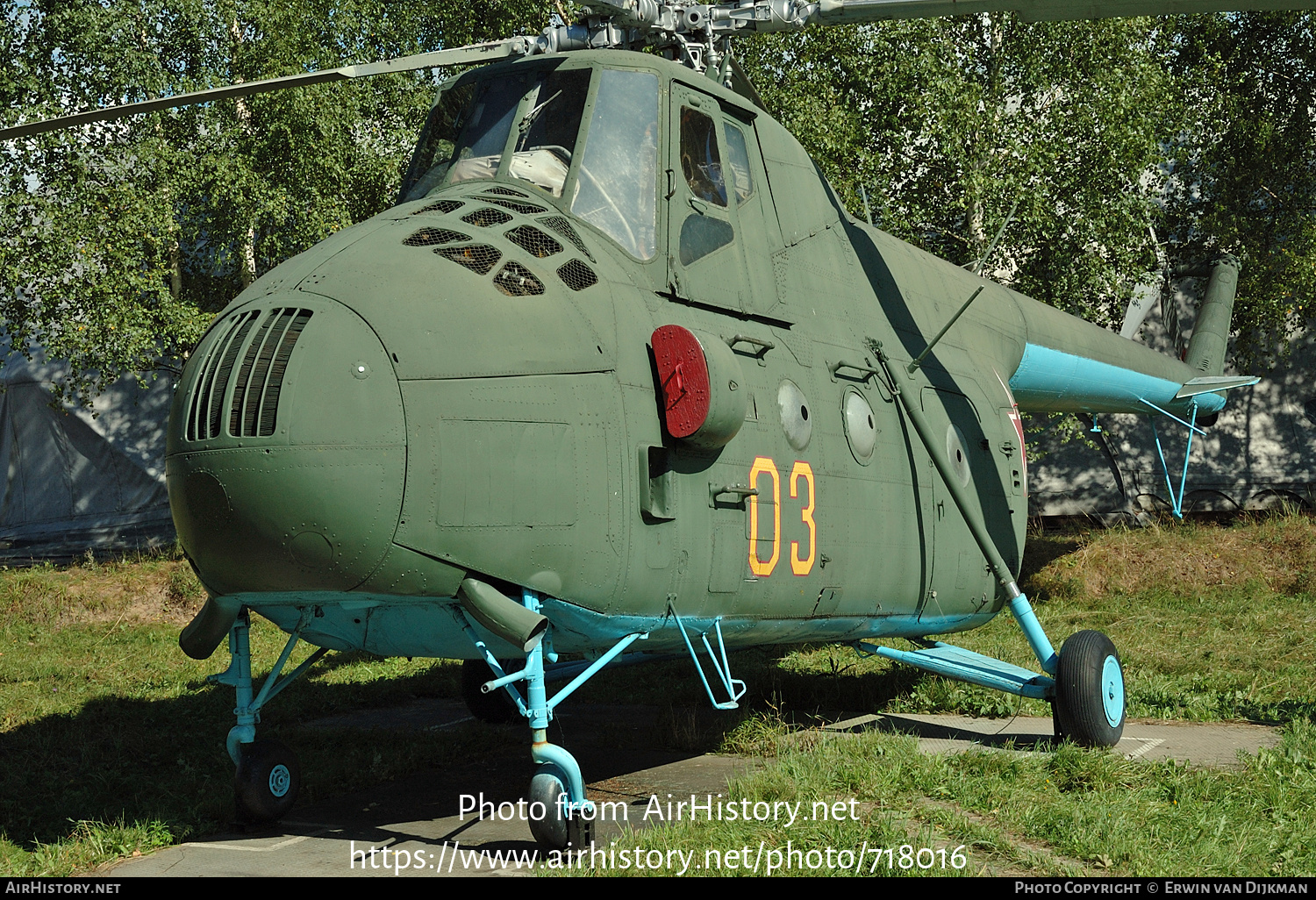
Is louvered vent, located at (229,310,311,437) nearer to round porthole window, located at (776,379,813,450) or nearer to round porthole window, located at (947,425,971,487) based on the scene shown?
round porthole window, located at (776,379,813,450)

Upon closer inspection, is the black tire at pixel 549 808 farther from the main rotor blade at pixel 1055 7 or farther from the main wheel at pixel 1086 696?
the main rotor blade at pixel 1055 7

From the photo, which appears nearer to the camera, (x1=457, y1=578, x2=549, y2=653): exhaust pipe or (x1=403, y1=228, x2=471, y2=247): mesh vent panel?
(x1=457, y1=578, x2=549, y2=653): exhaust pipe

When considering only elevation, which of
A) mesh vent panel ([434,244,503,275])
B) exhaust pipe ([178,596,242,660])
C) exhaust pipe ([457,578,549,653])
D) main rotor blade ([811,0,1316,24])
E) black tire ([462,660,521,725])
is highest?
main rotor blade ([811,0,1316,24])

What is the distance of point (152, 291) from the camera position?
17000mm

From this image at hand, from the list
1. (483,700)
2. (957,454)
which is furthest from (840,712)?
(483,700)

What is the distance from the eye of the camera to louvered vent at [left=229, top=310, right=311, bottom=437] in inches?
176

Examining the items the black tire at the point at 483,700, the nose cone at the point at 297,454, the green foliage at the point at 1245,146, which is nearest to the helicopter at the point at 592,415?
the nose cone at the point at 297,454

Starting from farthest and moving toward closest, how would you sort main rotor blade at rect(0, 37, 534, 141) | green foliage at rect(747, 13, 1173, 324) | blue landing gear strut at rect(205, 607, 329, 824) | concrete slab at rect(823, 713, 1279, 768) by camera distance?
green foliage at rect(747, 13, 1173, 324) → concrete slab at rect(823, 713, 1279, 768) → blue landing gear strut at rect(205, 607, 329, 824) → main rotor blade at rect(0, 37, 534, 141)

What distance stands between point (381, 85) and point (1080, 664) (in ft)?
53.2

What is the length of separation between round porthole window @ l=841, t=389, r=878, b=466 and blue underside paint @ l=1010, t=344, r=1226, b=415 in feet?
11.6

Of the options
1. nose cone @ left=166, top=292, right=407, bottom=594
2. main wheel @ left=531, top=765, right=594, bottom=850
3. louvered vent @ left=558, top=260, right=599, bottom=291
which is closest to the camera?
nose cone @ left=166, top=292, right=407, bottom=594

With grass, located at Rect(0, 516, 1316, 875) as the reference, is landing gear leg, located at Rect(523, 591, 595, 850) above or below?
above

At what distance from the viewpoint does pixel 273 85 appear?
5582 millimetres

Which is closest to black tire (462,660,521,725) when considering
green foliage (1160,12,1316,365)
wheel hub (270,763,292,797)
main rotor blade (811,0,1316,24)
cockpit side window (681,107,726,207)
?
wheel hub (270,763,292,797)
